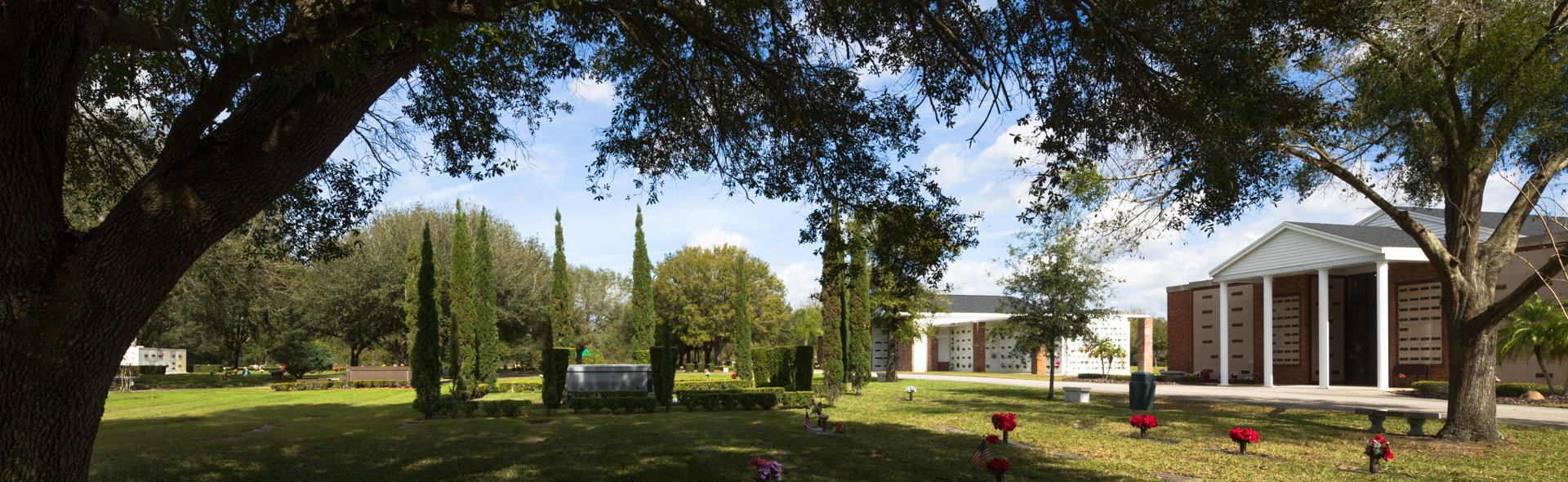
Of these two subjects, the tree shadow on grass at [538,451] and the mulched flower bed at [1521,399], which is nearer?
the tree shadow on grass at [538,451]

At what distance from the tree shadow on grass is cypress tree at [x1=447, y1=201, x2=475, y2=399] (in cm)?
488

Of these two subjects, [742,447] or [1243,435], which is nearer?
[1243,435]

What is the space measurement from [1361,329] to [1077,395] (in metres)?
21.5

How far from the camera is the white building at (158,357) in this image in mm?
45531

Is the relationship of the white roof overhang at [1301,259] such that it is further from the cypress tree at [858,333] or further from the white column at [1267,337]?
the cypress tree at [858,333]

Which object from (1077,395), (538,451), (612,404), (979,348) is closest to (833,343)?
(1077,395)

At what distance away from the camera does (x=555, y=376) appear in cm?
1809

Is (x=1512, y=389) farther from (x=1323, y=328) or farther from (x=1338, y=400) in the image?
(x=1323, y=328)

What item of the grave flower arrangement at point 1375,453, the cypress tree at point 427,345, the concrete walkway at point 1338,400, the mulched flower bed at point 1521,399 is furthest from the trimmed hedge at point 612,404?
the mulched flower bed at point 1521,399

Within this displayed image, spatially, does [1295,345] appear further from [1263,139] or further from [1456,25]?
[1263,139]

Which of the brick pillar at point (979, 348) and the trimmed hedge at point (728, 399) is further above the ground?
the trimmed hedge at point (728, 399)

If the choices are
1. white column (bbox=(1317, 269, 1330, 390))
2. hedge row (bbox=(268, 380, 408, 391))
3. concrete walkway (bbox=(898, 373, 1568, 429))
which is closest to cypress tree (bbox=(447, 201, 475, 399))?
hedge row (bbox=(268, 380, 408, 391))

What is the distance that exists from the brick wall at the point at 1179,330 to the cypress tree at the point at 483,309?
106 ft

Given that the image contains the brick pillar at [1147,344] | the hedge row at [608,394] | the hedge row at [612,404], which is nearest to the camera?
the hedge row at [612,404]
